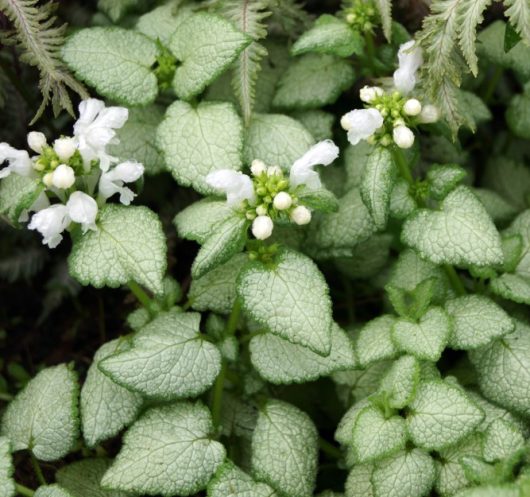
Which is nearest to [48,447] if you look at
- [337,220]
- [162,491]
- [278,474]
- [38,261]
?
[162,491]

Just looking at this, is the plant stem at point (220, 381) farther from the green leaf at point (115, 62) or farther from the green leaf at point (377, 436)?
the green leaf at point (115, 62)

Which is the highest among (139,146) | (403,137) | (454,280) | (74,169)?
(403,137)

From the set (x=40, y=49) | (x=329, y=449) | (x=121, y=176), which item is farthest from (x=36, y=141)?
(x=329, y=449)

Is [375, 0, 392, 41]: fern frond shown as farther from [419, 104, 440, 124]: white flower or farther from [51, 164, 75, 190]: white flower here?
[51, 164, 75, 190]: white flower

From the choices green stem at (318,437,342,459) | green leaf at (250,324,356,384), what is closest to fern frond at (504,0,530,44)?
green leaf at (250,324,356,384)

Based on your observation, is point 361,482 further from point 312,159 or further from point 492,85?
point 492,85
